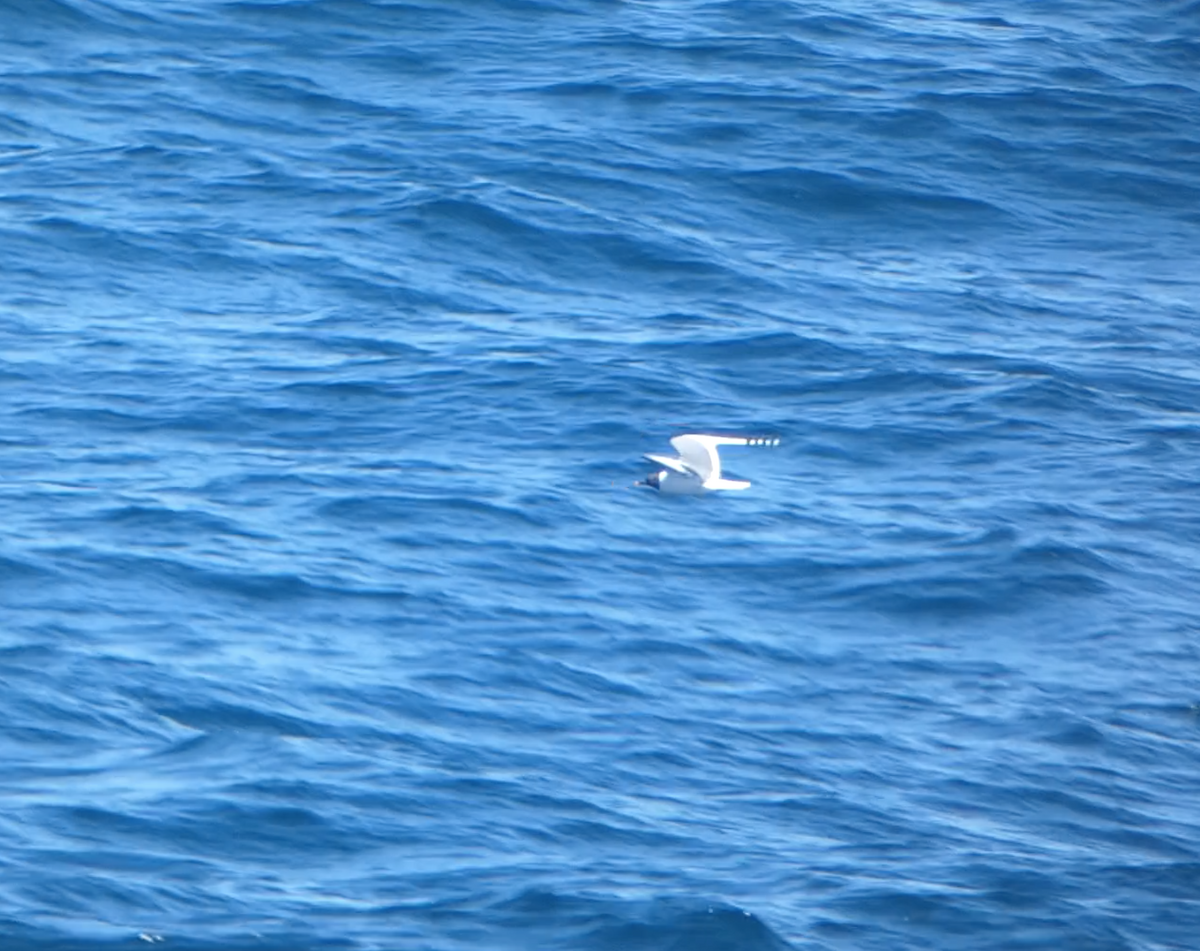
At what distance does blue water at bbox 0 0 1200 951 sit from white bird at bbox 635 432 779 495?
0.39 m

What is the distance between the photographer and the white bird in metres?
18.4

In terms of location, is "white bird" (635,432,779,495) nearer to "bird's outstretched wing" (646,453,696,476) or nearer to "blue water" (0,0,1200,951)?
"bird's outstretched wing" (646,453,696,476)

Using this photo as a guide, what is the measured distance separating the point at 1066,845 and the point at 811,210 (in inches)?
469

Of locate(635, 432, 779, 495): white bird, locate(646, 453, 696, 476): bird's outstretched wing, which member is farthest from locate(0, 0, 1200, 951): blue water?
locate(646, 453, 696, 476): bird's outstretched wing

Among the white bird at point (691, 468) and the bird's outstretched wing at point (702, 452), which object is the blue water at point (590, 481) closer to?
the white bird at point (691, 468)

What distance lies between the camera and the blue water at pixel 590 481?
14.1 metres

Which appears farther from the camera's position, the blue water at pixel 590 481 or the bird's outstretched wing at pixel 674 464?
the bird's outstretched wing at pixel 674 464

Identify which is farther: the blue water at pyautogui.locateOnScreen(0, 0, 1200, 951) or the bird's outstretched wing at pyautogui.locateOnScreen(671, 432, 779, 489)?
the bird's outstretched wing at pyautogui.locateOnScreen(671, 432, 779, 489)

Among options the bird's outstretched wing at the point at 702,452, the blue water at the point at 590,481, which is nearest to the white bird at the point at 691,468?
the bird's outstretched wing at the point at 702,452

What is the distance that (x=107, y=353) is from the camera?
20719 mm


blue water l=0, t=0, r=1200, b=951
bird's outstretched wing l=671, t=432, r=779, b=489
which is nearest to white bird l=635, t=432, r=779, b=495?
bird's outstretched wing l=671, t=432, r=779, b=489

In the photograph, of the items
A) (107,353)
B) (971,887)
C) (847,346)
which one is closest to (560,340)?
(847,346)

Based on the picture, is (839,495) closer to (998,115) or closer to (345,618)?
(345,618)

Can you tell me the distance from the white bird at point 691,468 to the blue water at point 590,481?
394 mm
